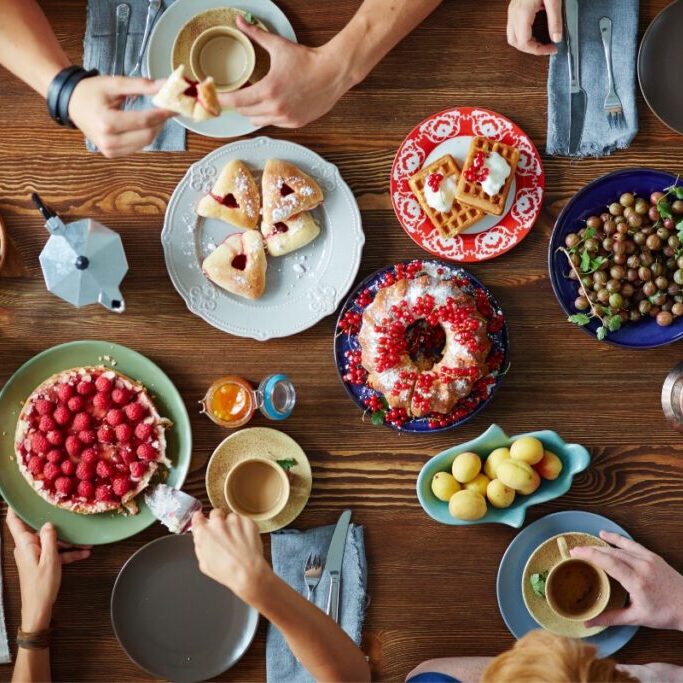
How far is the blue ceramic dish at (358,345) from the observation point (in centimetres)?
208

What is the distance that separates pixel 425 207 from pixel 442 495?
0.78 metres

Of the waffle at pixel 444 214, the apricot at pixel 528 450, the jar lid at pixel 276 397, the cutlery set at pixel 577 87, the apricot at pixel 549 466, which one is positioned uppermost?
the cutlery set at pixel 577 87

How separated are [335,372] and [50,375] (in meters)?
0.78

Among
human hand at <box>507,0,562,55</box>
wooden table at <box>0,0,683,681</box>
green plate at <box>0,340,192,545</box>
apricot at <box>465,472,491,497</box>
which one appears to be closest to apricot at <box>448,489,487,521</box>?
apricot at <box>465,472,491,497</box>

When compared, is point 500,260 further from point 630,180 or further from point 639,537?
point 639,537

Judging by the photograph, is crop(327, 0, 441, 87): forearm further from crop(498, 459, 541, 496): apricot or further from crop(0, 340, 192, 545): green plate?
crop(498, 459, 541, 496): apricot

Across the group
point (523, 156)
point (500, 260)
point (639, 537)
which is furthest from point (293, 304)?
point (639, 537)

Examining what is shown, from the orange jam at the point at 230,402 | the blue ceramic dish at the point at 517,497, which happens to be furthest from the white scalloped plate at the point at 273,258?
the blue ceramic dish at the point at 517,497

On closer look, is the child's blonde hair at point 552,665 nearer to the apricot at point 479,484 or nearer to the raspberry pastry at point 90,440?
the apricot at point 479,484

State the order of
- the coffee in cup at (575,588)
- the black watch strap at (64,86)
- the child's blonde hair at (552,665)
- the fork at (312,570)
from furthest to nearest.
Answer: the fork at (312,570), the coffee in cup at (575,588), the black watch strap at (64,86), the child's blonde hair at (552,665)

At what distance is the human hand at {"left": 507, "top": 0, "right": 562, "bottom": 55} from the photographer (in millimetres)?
2043

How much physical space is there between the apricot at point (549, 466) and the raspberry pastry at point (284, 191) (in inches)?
36.7

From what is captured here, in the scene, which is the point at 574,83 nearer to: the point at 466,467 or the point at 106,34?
the point at 466,467

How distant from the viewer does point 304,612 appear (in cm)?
180
